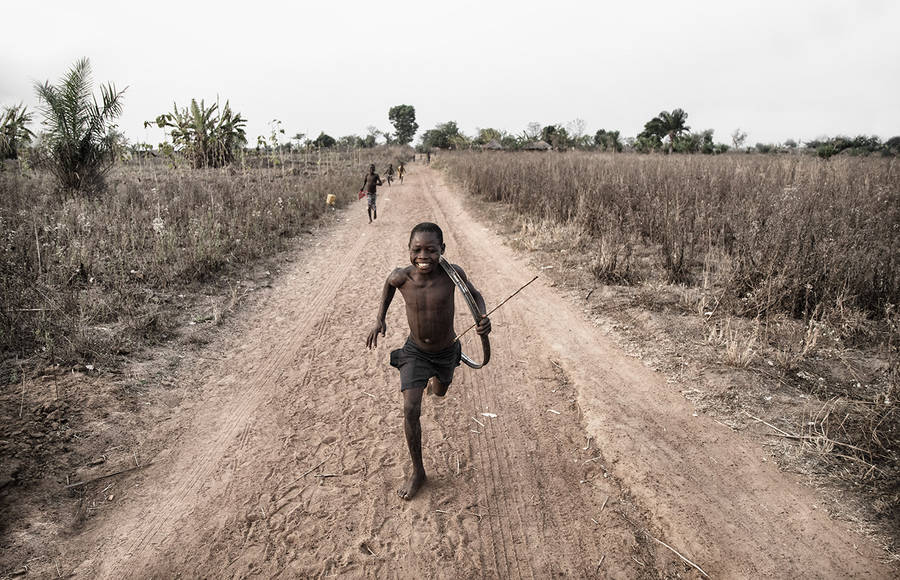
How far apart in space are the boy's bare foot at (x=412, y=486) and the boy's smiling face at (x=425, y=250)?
1229 mm

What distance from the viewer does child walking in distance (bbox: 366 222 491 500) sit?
8.33 feet

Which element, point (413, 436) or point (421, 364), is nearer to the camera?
point (413, 436)

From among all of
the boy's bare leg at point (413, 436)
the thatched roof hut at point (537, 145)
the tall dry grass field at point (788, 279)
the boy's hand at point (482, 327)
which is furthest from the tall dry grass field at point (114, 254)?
the thatched roof hut at point (537, 145)

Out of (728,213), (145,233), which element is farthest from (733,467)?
(145,233)

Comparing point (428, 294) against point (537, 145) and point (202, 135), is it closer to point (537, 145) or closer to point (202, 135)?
point (202, 135)

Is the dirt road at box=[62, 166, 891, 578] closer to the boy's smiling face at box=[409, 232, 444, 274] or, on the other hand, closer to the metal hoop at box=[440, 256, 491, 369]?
the metal hoop at box=[440, 256, 491, 369]

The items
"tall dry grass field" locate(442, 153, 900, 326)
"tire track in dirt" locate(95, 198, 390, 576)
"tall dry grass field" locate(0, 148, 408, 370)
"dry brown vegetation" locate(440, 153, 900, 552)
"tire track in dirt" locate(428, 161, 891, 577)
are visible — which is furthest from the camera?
Result: "tall dry grass field" locate(442, 153, 900, 326)

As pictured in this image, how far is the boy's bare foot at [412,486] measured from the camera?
2.60 meters

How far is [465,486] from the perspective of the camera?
8.97 feet

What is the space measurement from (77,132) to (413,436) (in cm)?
992

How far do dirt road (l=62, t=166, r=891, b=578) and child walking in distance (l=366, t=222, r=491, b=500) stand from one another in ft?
1.32

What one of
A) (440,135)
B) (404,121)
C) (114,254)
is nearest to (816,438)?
(114,254)

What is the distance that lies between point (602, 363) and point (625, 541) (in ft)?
6.44

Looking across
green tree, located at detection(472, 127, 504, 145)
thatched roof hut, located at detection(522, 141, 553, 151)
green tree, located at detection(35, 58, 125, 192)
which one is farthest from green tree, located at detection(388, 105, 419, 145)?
green tree, located at detection(35, 58, 125, 192)
